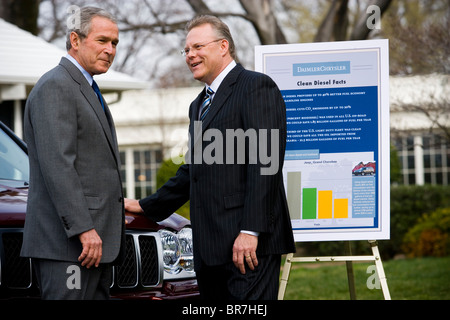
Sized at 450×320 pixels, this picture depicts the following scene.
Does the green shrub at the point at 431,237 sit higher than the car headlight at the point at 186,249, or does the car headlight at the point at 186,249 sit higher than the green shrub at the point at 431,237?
the car headlight at the point at 186,249

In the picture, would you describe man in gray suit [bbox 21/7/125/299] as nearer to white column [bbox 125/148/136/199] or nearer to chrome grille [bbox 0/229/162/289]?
chrome grille [bbox 0/229/162/289]

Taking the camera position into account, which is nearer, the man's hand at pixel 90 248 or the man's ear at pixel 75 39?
the man's hand at pixel 90 248

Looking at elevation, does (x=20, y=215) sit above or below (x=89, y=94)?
below

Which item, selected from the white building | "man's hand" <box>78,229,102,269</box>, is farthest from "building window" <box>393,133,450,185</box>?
"man's hand" <box>78,229,102,269</box>

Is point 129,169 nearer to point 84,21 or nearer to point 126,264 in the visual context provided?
point 126,264

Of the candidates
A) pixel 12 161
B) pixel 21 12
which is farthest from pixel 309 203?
pixel 21 12

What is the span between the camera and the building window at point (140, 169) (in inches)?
832

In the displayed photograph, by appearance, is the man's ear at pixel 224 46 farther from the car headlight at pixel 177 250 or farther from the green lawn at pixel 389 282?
the green lawn at pixel 389 282

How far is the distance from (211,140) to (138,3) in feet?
55.9

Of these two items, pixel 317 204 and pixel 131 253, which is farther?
pixel 317 204

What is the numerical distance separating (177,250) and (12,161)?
125cm

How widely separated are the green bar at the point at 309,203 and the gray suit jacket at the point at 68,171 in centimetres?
198

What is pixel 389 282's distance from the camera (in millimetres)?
9836

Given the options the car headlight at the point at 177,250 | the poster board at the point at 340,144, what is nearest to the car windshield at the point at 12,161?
the car headlight at the point at 177,250
